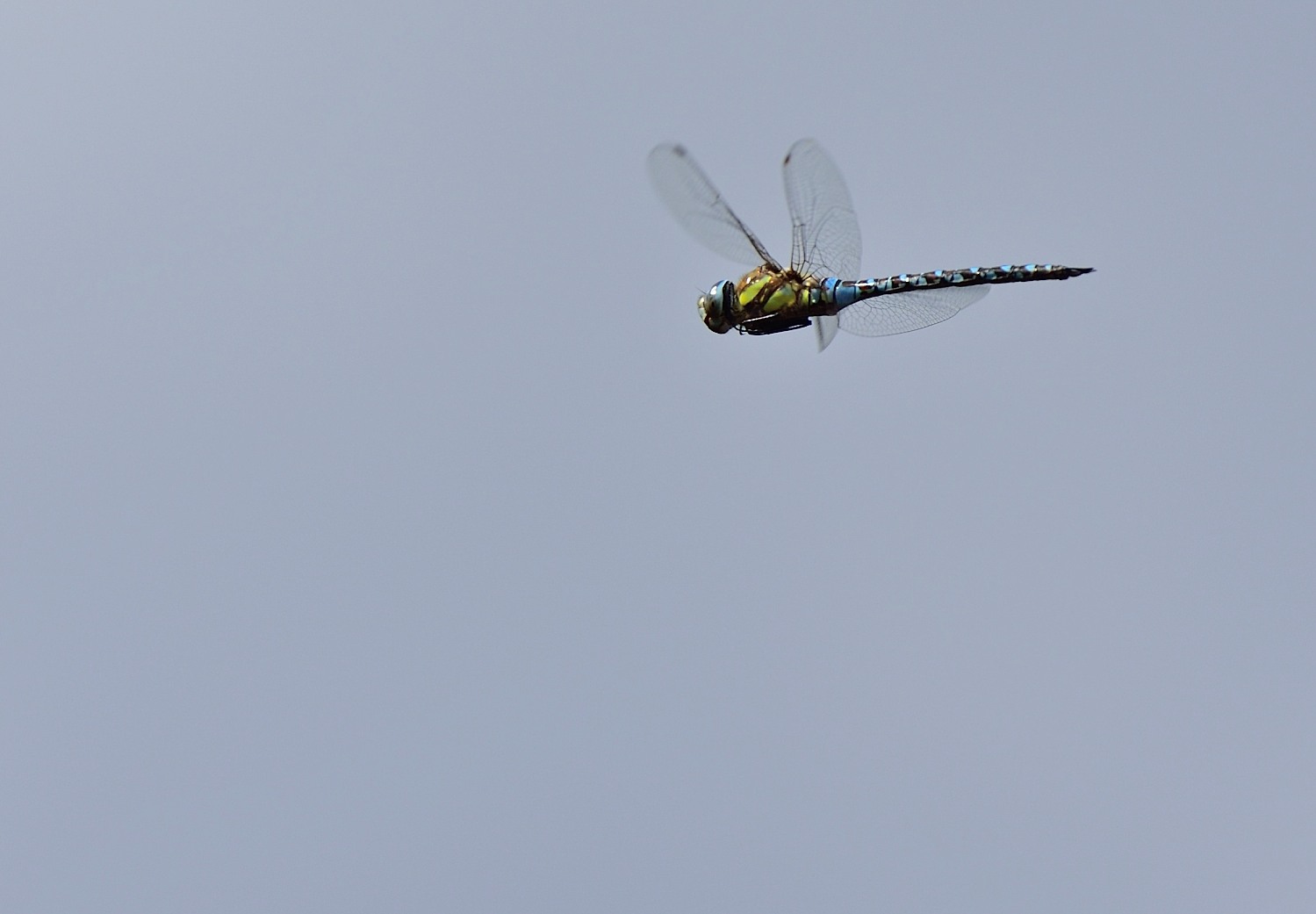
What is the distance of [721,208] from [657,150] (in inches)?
78.7

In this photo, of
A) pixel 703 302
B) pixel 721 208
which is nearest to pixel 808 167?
pixel 721 208

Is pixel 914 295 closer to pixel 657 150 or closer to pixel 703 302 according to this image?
pixel 703 302

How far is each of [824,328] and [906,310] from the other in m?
2.27

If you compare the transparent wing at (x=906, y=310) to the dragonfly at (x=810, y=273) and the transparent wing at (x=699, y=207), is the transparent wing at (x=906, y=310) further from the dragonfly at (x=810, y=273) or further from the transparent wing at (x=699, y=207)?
the transparent wing at (x=699, y=207)

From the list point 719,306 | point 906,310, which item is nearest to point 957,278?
point 906,310

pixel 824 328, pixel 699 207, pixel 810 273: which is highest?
pixel 699 207

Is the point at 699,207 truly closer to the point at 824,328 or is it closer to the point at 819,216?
the point at 819,216

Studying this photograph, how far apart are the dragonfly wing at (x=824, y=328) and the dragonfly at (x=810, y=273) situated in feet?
0.07

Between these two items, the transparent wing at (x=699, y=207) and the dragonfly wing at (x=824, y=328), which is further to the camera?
Result: the dragonfly wing at (x=824, y=328)

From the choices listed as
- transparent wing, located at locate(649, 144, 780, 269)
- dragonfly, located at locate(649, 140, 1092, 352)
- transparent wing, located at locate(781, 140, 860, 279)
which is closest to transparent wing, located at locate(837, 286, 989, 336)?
dragonfly, located at locate(649, 140, 1092, 352)

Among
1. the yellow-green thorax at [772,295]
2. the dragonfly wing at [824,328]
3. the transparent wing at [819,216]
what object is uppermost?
the transparent wing at [819,216]

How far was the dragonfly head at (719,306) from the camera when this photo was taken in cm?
2841

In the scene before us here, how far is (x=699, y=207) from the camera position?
2698 cm

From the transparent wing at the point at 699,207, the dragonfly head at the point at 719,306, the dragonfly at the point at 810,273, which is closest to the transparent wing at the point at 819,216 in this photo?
the dragonfly at the point at 810,273
